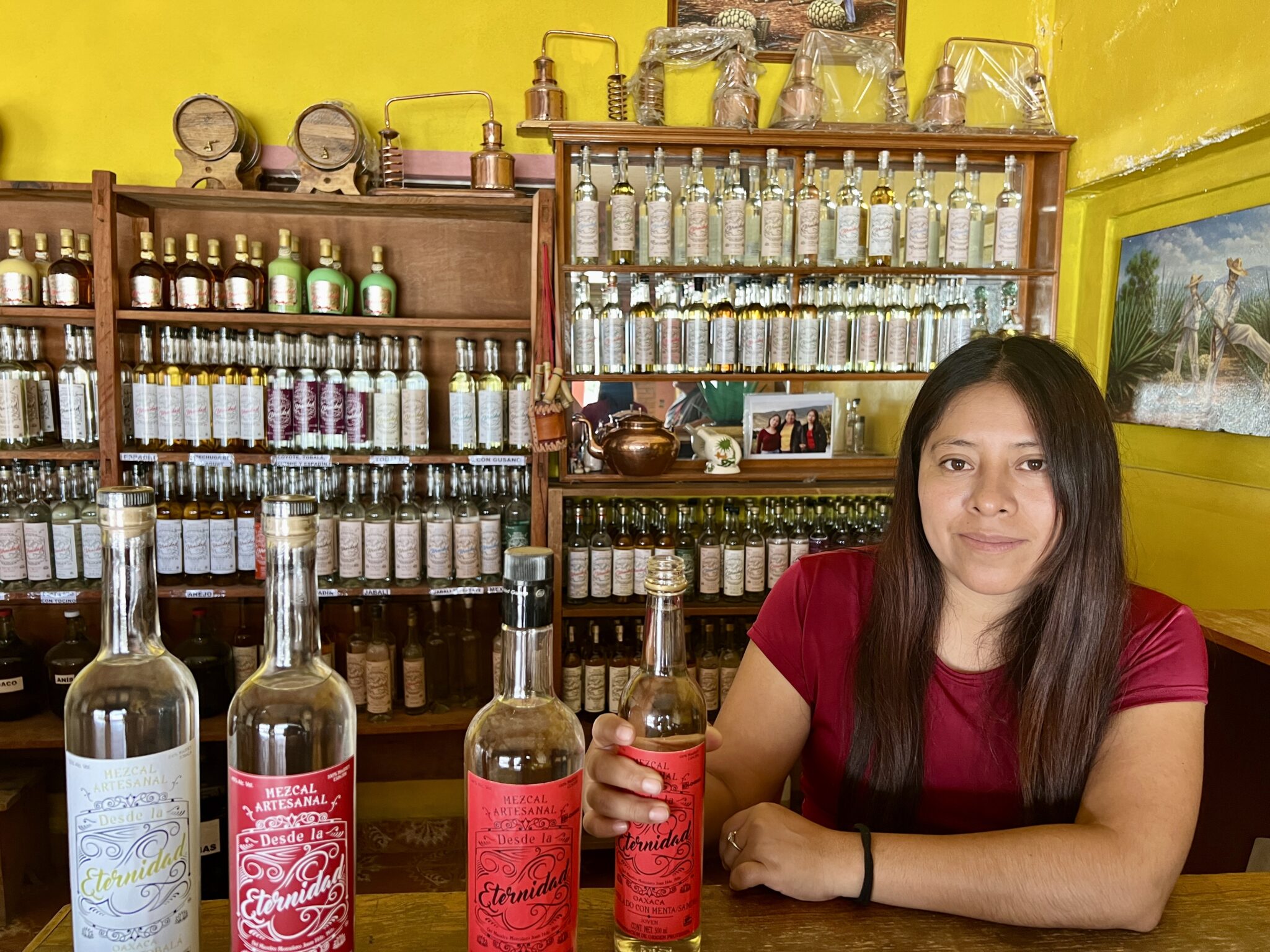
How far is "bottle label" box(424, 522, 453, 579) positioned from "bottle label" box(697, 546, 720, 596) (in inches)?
32.9

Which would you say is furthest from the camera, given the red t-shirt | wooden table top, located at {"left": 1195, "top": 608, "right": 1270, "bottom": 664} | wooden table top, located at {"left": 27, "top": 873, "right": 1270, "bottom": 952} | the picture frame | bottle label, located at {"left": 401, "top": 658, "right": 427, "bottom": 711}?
the picture frame

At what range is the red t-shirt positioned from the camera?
102 centimetres

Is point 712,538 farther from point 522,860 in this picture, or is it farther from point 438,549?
point 522,860

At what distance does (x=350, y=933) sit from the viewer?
22.2 inches

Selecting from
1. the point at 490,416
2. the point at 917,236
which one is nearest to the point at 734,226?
the point at 917,236

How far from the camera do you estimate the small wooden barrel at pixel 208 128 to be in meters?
2.64

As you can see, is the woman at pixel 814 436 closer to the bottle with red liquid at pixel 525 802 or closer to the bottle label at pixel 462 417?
the bottle label at pixel 462 417

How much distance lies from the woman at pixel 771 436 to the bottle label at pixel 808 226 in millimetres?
568

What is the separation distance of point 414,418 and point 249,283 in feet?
2.13

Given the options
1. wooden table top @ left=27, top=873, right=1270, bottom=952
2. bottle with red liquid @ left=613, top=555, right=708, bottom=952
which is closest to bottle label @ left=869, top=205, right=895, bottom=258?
wooden table top @ left=27, top=873, right=1270, bottom=952

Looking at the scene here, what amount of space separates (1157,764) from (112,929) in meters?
0.98

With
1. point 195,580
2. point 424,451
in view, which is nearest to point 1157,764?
point 424,451

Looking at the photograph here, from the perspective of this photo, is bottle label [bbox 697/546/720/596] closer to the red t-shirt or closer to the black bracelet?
the red t-shirt

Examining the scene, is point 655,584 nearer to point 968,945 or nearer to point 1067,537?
point 968,945
